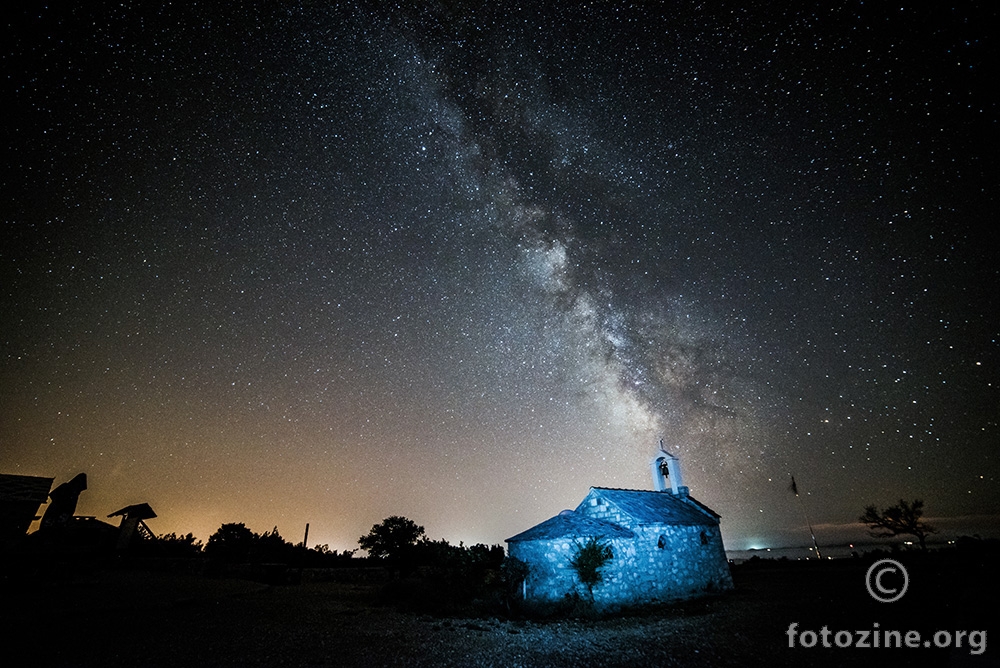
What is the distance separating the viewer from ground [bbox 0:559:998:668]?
29.7ft

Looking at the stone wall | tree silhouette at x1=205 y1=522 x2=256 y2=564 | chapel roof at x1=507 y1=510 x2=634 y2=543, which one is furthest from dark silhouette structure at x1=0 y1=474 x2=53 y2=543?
the stone wall

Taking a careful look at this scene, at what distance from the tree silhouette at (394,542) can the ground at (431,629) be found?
10925 millimetres

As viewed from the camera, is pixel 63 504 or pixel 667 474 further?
pixel 63 504

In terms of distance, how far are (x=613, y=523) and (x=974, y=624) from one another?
1248cm

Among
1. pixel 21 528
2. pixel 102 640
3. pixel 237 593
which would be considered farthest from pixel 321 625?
pixel 21 528

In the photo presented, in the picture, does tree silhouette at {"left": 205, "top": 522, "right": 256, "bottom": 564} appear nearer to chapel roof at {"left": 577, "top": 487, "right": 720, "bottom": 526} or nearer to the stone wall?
the stone wall

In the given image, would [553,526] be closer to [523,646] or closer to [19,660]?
→ [523,646]

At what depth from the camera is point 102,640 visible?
1018cm

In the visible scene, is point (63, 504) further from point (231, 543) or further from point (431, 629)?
point (431, 629)

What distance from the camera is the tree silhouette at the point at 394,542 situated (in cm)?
2978

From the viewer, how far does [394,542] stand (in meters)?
30.1

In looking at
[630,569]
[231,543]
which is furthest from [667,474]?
[231,543]

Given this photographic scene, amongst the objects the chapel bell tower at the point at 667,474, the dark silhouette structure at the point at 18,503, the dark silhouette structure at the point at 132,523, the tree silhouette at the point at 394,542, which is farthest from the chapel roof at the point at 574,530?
the dark silhouette structure at the point at 132,523

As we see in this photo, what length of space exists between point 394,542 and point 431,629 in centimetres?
1890
